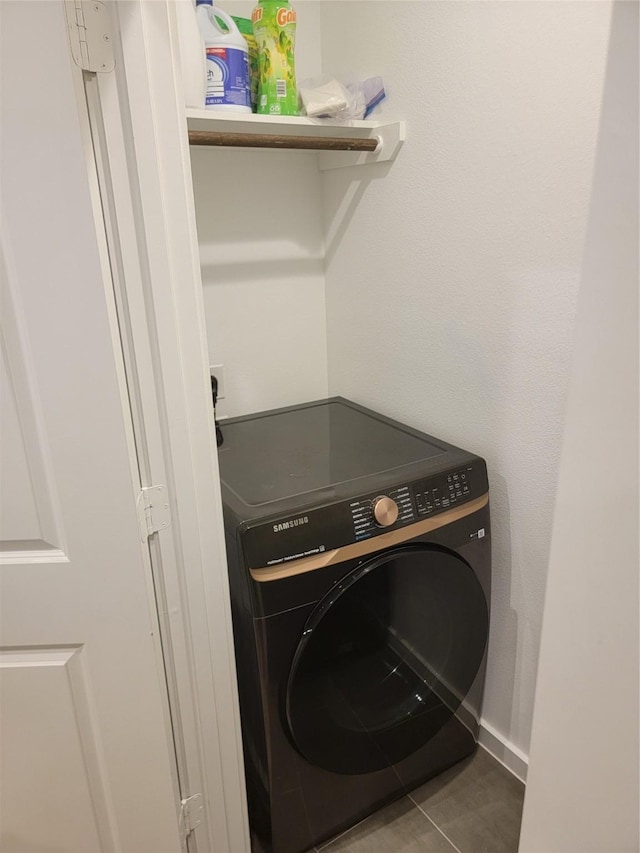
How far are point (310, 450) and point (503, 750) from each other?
1.00 m

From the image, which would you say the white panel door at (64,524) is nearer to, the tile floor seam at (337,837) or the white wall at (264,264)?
the tile floor seam at (337,837)

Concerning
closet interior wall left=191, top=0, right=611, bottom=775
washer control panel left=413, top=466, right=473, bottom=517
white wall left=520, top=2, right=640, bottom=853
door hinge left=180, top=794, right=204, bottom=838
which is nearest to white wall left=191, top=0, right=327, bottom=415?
closet interior wall left=191, top=0, right=611, bottom=775

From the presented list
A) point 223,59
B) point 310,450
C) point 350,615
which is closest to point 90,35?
point 223,59

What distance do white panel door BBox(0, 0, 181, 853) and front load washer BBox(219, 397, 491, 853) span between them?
218 millimetres

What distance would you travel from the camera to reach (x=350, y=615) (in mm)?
1335

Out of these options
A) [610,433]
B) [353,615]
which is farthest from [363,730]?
[610,433]

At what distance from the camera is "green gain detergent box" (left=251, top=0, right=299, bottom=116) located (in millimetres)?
1398

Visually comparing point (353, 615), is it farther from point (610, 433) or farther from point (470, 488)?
point (610, 433)

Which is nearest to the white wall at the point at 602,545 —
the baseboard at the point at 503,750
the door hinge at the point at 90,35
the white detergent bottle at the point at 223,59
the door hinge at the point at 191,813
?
the door hinge at the point at 90,35

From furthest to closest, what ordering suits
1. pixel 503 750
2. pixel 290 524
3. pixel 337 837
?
pixel 503 750 < pixel 337 837 < pixel 290 524

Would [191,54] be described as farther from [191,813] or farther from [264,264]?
[191,813]

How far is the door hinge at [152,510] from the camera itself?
1.02m

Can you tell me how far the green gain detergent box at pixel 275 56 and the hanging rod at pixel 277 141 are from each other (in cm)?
7

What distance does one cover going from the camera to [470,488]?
4.57ft
